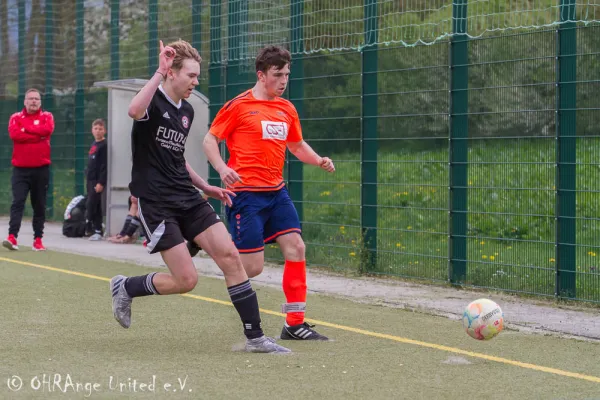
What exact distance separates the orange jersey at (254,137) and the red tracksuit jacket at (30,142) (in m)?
6.45

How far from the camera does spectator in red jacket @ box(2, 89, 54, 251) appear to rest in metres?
13.5

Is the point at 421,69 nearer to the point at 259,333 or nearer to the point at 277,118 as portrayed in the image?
the point at 277,118

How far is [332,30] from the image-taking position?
12109mm

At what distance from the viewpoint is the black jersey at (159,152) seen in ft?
22.6

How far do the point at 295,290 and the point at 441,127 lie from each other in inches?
155

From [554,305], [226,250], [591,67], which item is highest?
[591,67]

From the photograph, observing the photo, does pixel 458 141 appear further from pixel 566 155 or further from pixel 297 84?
pixel 297 84

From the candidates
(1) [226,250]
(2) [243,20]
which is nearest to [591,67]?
(1) [226,250]

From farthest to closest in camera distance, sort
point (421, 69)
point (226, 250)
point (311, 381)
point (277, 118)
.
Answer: point (421, 69), point (277, 118), point (226, 250), point (311, 381)

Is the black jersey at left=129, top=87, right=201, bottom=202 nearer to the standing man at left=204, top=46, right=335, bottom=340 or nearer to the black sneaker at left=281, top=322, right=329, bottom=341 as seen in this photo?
the standing man at left=204, top=46, right=335, bottom=340

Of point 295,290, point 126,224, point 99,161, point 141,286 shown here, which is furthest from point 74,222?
point 141,286

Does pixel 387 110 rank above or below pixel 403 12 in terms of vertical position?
below

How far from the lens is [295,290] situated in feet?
24.8

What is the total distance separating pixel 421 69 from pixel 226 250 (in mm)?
4877
